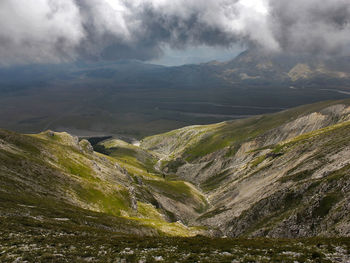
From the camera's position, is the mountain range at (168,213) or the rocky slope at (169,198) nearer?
the mountain range at (168,213)

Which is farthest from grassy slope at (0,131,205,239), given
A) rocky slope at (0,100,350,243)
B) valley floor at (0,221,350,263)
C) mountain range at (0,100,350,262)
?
valley floor at (0,221,350,263)

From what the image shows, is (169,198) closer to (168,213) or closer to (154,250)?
(168,213)

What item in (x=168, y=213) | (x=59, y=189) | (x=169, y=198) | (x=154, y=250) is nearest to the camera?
(x=154, y=250)

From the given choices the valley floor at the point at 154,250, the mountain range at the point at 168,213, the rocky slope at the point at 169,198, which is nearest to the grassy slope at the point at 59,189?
the rocky slope at the point at 169,198

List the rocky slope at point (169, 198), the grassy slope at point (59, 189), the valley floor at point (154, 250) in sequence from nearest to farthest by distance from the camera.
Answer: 1. the valley floor at point (154, 250)
2. the rocky slope at point (169, 198)
3. the grassy slope at point (59, 189)

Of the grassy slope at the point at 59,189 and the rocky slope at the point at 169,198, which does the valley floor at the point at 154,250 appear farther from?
the grassy slope at the point at 59,189

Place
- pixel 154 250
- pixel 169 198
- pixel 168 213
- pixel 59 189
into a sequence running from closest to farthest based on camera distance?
pixel 154 250 → pixel 59 189 → pixel 168 213 → pixel 169 198

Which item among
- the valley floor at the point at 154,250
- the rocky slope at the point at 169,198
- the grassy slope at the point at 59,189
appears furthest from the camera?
the grassy slope at the point at 59,189

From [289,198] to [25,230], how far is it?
244ft

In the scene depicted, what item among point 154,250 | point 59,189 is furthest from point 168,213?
point 154,250

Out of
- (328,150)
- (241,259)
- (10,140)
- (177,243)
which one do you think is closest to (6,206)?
(177,243)

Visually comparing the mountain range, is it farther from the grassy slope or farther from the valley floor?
the grassy slope

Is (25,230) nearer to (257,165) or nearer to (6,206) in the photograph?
(6,206)

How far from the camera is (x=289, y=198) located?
78500mm
